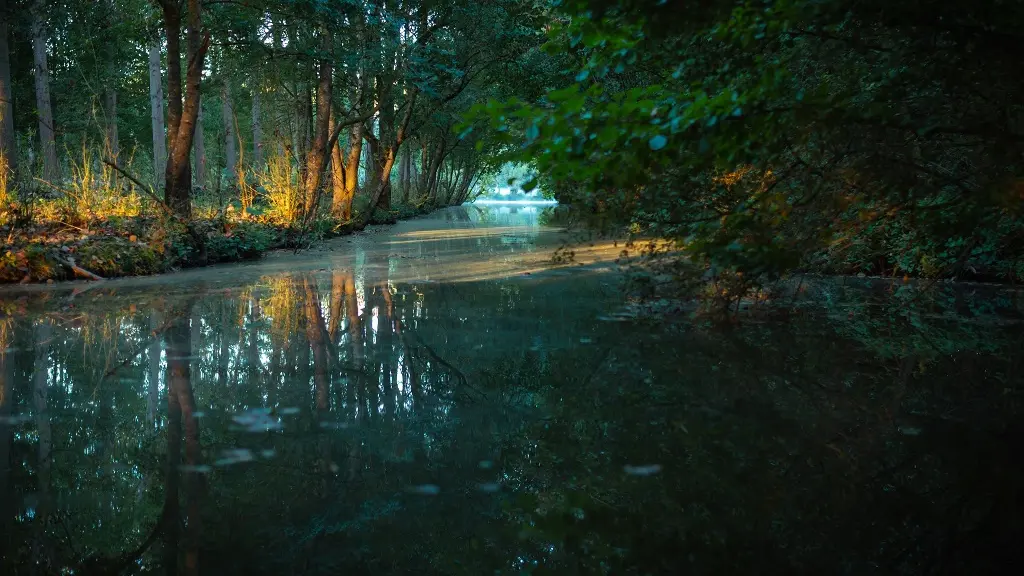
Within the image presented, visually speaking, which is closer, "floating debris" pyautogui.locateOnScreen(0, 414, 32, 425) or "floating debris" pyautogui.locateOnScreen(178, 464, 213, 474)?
"floating debris" pyautogui.locateOnScreen(178, 464, 213, 474)

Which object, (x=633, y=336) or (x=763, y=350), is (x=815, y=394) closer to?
(x=763, y=350)

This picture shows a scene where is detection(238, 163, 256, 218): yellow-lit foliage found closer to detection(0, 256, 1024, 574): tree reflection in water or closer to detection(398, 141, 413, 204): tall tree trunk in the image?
detection(0, 256, 1024, 574): tree reflection in water

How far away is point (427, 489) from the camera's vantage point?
12.7 feet

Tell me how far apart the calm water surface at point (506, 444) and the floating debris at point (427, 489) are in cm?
1

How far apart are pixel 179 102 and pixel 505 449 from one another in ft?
44.9

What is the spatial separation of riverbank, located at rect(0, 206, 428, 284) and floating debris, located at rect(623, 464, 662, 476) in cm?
1090

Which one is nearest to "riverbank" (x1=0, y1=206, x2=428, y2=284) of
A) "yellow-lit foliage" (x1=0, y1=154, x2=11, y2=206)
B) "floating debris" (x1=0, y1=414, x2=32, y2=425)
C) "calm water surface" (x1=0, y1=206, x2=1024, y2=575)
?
"yellow-lit foliage" (x1=0, y1=154, x2=11, y2=206)

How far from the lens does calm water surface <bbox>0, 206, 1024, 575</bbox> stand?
329 centimetres

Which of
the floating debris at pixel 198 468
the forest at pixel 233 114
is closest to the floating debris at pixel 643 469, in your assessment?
the floating debris at pixel 198 468

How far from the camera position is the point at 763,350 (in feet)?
23.6

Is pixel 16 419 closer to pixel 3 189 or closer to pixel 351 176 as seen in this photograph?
pixel 3 189

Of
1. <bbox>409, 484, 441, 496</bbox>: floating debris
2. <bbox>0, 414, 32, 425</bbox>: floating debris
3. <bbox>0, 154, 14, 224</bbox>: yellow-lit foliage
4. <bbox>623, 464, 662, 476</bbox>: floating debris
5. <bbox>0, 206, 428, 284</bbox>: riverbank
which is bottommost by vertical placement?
<bbox>623, 464, 662, 476</bbox>: floating debris

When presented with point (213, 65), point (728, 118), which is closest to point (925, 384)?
point (728, 118)

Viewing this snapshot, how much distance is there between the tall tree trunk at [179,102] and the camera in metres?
14.9
